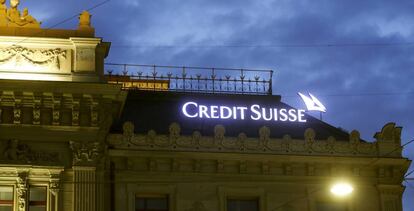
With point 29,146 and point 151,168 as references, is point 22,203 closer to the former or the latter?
point 29,146

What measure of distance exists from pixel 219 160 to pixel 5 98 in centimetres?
879

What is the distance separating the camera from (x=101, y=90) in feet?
134

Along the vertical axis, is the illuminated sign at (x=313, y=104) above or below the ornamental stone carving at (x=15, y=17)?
below

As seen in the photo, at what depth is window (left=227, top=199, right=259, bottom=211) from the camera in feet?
143

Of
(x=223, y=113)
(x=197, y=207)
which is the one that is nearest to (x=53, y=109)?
(x=197, y=207)

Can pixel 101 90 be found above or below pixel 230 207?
above

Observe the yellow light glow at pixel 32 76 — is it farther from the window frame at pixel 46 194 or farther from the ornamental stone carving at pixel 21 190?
the window frame at pixel 46 194

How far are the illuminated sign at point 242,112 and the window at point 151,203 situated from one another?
4.56 m

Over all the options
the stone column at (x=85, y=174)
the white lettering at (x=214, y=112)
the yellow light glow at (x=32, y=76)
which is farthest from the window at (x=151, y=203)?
the yellow light glow at (x=32, y=76)

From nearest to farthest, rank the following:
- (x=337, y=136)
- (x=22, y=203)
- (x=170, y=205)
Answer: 1. (x=22, y=203)
2. (x=170, y=205)
3. (x=337, y=136)

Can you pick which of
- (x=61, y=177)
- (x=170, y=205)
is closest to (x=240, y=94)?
(x=170, y=205)

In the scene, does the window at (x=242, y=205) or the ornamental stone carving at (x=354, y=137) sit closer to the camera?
the window at (x=242, y=205)

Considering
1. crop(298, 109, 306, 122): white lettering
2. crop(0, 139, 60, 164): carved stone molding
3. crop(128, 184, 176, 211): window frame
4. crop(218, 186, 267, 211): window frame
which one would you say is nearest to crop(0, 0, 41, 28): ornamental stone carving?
crop(0, 139, 60, 164): carved stone molding

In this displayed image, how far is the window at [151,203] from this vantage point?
42.8 metres
